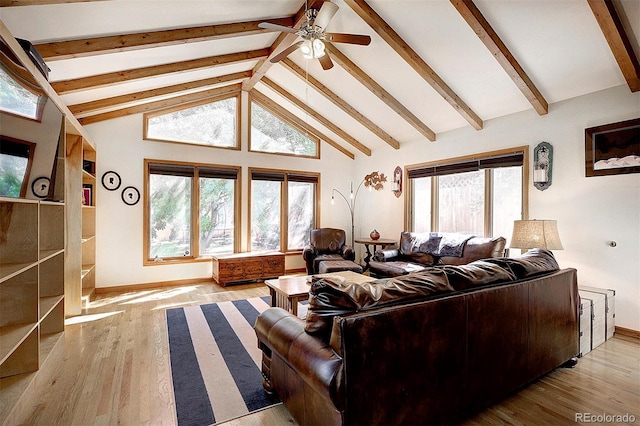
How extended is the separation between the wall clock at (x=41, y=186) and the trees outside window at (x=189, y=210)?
2.58 meters

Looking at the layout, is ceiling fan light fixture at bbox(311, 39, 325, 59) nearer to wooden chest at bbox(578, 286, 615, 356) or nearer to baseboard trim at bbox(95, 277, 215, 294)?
wooden chest at bbox(578, 286, 615, 356)

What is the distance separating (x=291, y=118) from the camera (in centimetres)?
651

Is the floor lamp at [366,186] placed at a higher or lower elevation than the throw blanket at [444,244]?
higher

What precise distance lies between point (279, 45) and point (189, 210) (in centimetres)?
316

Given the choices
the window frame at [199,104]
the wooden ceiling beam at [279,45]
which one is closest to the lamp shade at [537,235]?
the wooden ceiling beam at [279,45]

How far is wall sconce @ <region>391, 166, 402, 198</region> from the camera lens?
6.10 metres

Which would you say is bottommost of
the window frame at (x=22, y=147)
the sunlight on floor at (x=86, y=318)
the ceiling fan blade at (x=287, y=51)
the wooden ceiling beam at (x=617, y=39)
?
the sunlight on floor at (x=86, y=318)

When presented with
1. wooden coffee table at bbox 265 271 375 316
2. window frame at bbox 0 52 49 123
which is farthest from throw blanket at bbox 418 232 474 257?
window frame at bbox 0 52 49 123

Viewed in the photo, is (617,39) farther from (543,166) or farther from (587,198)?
(587,198)

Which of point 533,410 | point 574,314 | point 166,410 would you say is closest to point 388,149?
point 574,314

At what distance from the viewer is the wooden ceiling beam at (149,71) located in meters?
3.50

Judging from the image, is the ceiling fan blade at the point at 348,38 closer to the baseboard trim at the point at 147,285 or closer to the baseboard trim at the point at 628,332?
the baseboard trim at the point at 628,332

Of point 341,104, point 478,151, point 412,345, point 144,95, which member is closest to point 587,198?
point 478,151

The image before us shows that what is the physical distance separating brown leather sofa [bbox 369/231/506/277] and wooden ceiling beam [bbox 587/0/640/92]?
2096 millimetres
